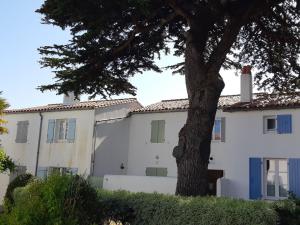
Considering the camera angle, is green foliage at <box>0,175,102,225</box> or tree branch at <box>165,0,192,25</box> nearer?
green foliage at <box>0,175,102,225</box>

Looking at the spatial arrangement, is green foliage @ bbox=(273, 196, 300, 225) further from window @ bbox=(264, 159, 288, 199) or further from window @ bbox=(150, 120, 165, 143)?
window @ bbox=(150, 120, 165, 143)

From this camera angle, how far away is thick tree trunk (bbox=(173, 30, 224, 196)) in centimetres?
1187

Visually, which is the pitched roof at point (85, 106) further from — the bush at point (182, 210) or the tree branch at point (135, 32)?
the bush at point (182, 210)

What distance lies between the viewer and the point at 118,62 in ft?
46.3

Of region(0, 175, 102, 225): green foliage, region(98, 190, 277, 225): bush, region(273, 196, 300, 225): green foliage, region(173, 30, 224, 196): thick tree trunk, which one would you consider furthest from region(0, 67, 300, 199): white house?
region(0, 175, 102, 225): green foliage

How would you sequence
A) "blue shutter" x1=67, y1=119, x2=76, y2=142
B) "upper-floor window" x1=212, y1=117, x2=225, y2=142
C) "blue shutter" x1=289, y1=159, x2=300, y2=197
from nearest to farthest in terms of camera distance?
1. "blue shutter" x1=289, y1=159, x2=300, y2=197
2. "upper-floor window" x1=212, y1=117, x2=225, y2=142
3. "blue shutter" x1=67, y1=119, x2=76, y2=142

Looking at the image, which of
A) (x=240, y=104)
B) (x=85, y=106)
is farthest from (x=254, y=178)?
(x=85, y=106)

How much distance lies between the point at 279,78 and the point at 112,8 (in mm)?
6877

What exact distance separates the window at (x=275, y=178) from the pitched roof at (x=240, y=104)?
110 inches

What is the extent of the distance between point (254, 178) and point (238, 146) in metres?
1.96

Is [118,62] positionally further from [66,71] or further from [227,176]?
[227,176]

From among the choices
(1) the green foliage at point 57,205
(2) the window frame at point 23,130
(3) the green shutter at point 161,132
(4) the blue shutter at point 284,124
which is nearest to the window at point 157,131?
(3) the green shutter at point 161,132

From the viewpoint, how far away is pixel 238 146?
77.2ft

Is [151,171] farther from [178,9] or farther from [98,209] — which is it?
[98,209]
